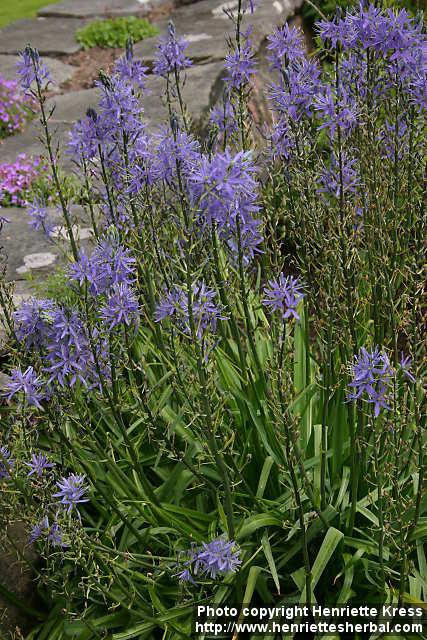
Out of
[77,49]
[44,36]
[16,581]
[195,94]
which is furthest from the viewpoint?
[44,36]

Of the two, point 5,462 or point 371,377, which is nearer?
point 371,377

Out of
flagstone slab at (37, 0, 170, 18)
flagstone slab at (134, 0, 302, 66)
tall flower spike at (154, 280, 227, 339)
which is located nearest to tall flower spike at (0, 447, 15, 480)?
tall flower spike at (154, 280, 227, 339)

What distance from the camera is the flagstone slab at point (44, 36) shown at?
8.88 meters

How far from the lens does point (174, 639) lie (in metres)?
2.88

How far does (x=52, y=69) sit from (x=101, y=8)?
2706 millimetres

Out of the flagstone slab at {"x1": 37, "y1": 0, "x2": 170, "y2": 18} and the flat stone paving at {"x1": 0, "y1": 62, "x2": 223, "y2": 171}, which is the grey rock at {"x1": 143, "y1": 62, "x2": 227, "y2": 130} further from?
the flagstone slab at {"x1": 37, "y1": 0, "x2": 170, "y2": 18}

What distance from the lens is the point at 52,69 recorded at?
8.30 m

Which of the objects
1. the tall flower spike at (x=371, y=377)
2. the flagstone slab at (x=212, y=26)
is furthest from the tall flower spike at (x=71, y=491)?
the flagstone slab at (x=212, y=26)

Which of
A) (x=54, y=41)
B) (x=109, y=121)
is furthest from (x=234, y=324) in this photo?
(x=54, y=41)

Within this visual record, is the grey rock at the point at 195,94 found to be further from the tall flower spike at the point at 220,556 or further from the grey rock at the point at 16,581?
the tall flower spike at the point at 220,556

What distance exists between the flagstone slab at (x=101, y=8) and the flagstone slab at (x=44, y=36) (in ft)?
0.84

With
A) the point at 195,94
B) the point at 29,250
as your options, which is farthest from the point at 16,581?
the point at 195,94

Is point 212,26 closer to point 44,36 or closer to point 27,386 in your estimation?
point 44,36

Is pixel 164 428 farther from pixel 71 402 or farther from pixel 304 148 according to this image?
pixel 304 148
